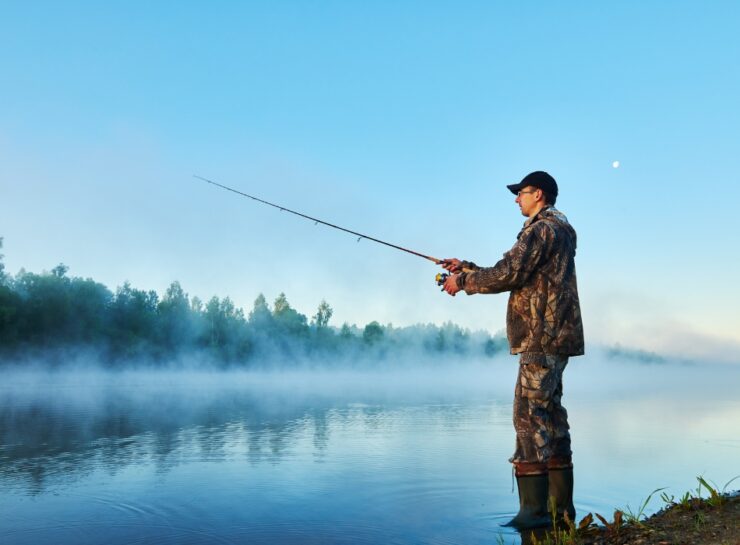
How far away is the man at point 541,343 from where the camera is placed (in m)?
4.62

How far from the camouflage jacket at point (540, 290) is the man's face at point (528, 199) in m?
0.28

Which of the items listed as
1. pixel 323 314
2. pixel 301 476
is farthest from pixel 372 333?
pixel 301 476

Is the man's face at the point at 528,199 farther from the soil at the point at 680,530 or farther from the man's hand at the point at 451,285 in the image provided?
the soil at the point at 680,530

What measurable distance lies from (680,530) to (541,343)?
1426 millimetres

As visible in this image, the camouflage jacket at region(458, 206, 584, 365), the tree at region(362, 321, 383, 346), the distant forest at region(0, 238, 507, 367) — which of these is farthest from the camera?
the tree at region(362, 321, 383, 346)

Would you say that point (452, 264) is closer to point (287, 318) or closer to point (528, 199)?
point (528, 199)

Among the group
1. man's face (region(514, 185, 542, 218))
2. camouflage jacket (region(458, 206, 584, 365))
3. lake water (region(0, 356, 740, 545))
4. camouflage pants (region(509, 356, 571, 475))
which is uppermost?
man's face (region(514, 185, 542, 218))

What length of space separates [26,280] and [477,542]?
6571 cm

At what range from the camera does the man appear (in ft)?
15.1

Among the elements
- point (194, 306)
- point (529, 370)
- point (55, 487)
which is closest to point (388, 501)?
point (529, 370)

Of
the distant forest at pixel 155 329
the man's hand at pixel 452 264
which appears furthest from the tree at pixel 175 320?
the man's hand at pixel 452 264

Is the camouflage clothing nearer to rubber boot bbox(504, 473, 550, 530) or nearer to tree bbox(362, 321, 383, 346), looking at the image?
rubber boot bbox(504, 473, 550, 530)

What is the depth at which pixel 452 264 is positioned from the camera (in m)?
5.50

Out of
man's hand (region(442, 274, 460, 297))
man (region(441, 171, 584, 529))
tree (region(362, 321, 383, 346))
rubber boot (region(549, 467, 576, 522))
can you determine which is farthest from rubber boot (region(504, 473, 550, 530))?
tree (region(362, 321, 383, 346))
